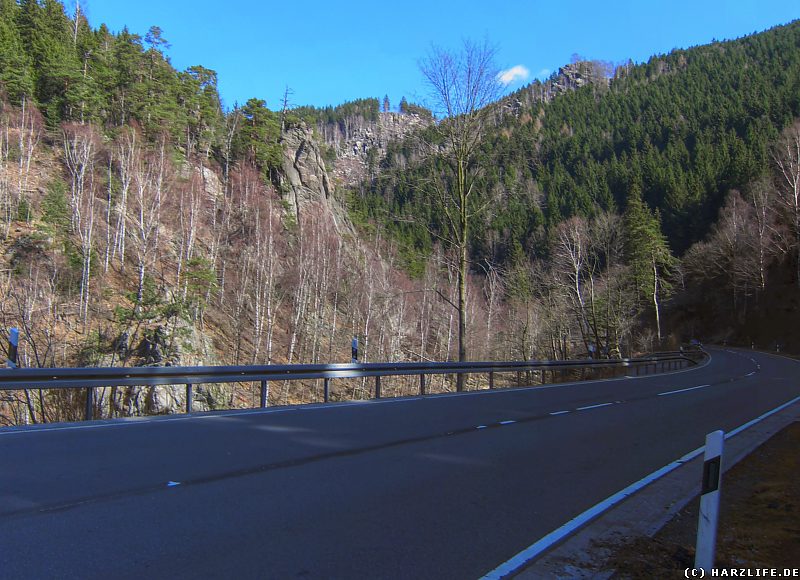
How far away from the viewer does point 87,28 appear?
68.2 metres

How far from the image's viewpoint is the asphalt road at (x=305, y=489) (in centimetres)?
386

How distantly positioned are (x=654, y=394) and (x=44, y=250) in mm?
30928

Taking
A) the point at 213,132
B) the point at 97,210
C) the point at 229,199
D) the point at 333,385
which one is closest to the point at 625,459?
the point at 333,385

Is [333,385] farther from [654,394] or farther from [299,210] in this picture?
[299,210]

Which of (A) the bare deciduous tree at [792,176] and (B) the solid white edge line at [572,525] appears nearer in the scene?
(B) the solid white edge line at [572,525]

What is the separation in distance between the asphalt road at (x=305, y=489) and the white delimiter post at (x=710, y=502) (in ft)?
4.16

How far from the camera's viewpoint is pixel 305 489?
5504 mm

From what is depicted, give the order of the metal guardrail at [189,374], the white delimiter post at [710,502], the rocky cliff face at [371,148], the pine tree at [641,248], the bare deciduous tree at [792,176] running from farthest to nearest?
the pine tree at [641,248] < the bare deciduous tree at [792,176] < the rocky cliff face at [371,148] < the metal guardrail at [189,374] < the white delimiter post at [710,502]

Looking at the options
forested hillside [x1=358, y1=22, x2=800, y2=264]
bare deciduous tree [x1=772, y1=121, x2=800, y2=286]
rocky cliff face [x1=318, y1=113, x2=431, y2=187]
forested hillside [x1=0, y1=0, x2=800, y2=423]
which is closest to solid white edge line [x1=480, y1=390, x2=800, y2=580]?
forested hillside [x1=0, y1=0, x2=800, y2=423]

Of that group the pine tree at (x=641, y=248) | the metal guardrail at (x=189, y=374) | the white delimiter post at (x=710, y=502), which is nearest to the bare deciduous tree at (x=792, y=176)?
the pine tree at (x=641, y=248)

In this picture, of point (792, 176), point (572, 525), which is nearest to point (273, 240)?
point (572, 525)

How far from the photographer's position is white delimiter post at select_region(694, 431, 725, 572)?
376 centimetres

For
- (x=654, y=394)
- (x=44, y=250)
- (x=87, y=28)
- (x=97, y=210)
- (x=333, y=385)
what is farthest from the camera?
(x=87, y=28)

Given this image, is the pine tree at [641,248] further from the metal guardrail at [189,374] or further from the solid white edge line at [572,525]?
the solid white edge line at [572,525]
